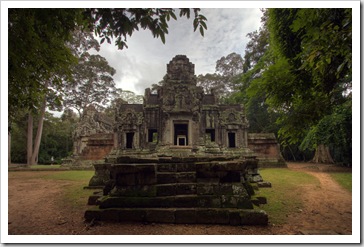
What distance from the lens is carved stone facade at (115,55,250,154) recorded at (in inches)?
612

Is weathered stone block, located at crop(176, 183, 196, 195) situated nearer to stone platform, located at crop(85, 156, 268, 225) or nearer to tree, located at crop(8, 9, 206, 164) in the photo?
stone platform, located at crop(85, 156, 268, 225)

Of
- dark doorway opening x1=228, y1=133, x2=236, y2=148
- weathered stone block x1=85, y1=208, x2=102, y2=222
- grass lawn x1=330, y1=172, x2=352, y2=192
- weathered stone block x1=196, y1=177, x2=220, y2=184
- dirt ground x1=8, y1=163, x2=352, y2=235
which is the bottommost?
grass lawn x1=330, y1=172, x2=352, y2=192

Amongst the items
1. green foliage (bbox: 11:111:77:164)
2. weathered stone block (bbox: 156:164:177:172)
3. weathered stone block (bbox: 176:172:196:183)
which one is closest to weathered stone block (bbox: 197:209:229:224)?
weathered stone block (bbox: 176:172:196:183)

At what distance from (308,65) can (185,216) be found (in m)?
3.92

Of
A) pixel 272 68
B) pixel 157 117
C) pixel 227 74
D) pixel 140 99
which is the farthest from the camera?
pixel 140 99

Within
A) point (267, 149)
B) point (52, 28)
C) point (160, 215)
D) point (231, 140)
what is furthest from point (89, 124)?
point (160, 215)

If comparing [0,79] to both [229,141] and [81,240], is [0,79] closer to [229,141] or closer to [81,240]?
[81,240]

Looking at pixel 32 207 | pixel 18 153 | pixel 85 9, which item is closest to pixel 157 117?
pixel 32 207

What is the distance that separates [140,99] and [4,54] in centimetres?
3645

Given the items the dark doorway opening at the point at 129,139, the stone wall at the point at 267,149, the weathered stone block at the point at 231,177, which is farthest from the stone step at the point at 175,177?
the dark doorway opening at the point at 129,139

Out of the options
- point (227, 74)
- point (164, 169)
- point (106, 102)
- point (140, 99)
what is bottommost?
point (164, 169)

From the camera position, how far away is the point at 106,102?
26.9 m

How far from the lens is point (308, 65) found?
4168 millimetres

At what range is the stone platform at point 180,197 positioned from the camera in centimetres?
336
